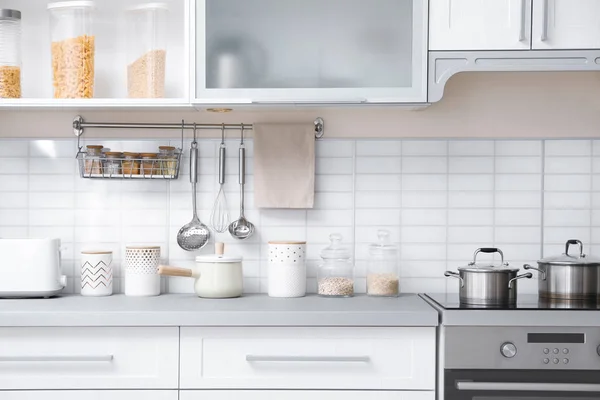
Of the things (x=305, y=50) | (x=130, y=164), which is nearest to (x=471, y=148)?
(x=305, y=50)

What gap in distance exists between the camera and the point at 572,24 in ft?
8.00

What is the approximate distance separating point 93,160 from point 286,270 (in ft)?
2.61

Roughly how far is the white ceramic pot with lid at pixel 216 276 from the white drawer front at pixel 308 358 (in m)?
0.32

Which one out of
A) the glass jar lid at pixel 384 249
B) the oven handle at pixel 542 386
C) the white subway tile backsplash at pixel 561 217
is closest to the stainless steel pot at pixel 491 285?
the oven handle at pixel 542 386

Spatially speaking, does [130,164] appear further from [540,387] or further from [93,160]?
[540,387]

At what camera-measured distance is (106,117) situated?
2.83m

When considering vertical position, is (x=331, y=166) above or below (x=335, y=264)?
above

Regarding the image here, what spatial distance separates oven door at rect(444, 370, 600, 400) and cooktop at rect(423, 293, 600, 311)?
186 mm

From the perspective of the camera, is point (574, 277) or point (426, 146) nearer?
point (574, 277)

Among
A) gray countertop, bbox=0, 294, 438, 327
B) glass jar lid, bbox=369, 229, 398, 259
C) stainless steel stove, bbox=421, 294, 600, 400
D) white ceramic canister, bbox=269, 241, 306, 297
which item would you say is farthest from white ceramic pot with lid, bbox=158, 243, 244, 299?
stainless steel stove, bbox=421, 294, 600, 400

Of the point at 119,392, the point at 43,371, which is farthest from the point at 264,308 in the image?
the point at 43,371

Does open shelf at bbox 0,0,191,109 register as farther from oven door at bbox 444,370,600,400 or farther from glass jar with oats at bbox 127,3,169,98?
oven door at bbox 444,370,600,400

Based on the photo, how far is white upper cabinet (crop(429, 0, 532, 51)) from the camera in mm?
2447

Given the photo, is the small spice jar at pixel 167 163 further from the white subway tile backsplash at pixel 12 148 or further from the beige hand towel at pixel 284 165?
the white subway tile backsplash at pixel 12 148
